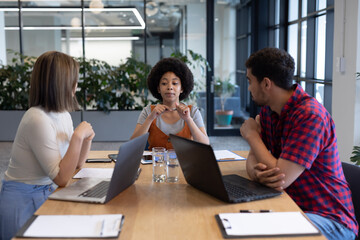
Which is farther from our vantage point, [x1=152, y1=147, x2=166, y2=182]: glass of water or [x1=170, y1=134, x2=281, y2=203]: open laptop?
[x1=152, y1=147, x2=166, y2=182]: glass of water

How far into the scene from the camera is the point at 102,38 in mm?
7383

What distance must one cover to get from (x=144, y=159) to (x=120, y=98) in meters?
4.74

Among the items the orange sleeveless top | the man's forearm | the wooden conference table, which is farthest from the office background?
the wooden conference table

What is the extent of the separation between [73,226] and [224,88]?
6.12 m

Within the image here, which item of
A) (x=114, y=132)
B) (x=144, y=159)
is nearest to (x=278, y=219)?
(x=144, y=159)

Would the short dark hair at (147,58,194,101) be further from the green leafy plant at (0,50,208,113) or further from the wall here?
the green leafy plant at (0,50,208,113)

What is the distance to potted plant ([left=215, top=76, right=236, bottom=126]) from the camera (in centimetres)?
731

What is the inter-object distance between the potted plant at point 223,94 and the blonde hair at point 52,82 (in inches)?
214

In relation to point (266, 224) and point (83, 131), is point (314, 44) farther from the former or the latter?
point (266, 224)

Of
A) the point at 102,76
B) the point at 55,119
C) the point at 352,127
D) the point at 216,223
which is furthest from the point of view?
the point at 102,76

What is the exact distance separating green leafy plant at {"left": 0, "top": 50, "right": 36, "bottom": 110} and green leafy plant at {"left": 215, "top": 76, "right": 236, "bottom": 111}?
122 inches

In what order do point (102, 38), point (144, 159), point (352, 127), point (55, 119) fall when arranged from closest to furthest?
point (55, 119), point (144, 159), point (352, 127), point (102, 38)

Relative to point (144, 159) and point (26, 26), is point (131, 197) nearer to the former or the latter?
point (144, 159)

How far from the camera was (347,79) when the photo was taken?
3820 mm
